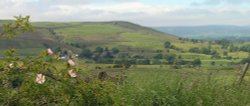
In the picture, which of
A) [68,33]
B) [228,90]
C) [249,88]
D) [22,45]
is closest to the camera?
[228,90]

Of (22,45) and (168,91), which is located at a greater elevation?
(168,91)

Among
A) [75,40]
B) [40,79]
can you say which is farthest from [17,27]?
[75,40]

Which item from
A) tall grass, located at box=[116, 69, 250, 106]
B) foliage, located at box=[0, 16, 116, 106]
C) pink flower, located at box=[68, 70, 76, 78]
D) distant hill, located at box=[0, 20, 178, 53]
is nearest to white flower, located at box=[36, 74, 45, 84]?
foliage, located at box=[0, 16, 116, 106]

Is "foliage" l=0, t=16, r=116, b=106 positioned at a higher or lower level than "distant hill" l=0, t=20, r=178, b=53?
higher

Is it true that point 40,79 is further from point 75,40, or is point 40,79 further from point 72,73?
point 75,40

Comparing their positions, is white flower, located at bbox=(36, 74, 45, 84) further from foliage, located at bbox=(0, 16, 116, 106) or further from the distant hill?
the distant hill

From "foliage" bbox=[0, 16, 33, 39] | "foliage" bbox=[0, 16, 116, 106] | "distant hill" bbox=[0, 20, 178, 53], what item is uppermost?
"foliage" bbox=[0, 16, 33, 39]

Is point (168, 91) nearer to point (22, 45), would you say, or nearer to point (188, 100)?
point (188, 100)

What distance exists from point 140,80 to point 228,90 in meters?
1.56

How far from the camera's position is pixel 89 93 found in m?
5.52

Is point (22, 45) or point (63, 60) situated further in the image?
point (22, 45)

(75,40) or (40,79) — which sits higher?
(40,79)

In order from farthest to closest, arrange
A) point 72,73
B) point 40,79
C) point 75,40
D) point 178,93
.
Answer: point 75,40
point 178,93
point 72,73
point 40,79

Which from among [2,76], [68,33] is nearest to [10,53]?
[2,76]
